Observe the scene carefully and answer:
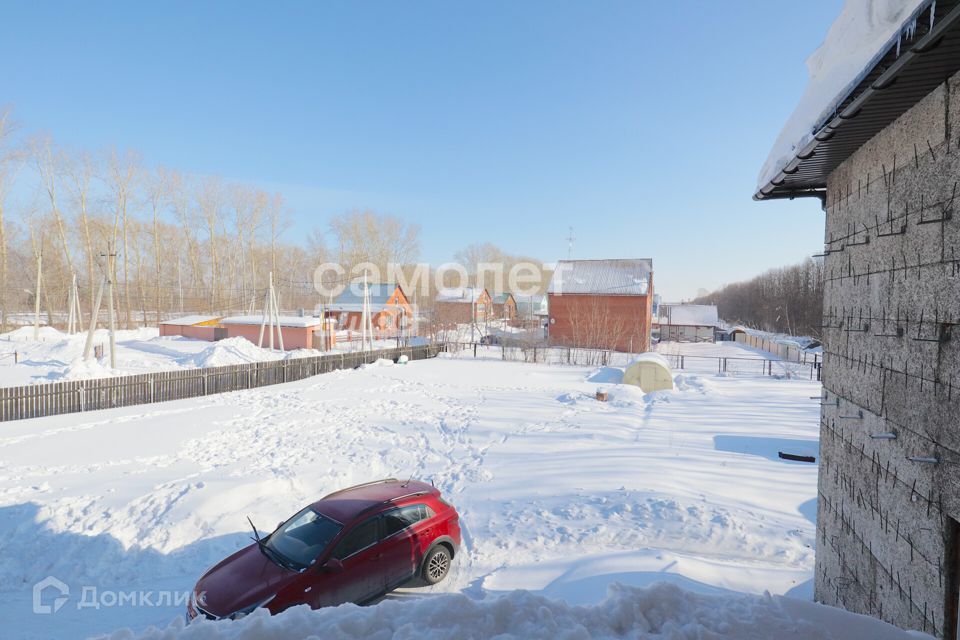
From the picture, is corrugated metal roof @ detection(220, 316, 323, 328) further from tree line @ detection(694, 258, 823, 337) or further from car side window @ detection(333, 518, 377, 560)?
tree line @ detection(694, 258, 823, 337)

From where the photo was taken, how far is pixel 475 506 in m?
7.75

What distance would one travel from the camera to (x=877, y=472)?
3398 millimetres

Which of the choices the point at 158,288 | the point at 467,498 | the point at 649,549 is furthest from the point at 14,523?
the point at 158,288

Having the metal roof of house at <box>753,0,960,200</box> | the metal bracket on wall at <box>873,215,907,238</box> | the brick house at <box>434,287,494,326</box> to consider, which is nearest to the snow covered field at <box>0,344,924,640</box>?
the metal bracket on wall at <box>873,215,907,238</box>

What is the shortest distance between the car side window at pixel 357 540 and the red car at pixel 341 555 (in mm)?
10

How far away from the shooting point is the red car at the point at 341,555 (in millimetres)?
4574

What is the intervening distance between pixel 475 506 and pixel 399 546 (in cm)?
255

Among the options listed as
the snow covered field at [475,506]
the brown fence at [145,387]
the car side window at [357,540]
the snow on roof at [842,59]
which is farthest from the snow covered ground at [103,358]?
the snow on roof at [842,59]

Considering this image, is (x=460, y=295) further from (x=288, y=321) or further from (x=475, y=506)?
(x=475, y=506)

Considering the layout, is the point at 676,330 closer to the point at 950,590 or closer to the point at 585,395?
the point at 585,395

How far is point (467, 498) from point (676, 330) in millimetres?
49307

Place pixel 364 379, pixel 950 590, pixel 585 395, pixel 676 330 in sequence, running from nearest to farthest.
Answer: pixel 950 590 < pixel 585 395 < pixel 364 379 < pixel 676 330

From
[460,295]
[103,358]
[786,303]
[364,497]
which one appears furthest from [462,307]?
[786,303]

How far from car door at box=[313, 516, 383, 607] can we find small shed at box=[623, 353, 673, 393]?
15290mm
